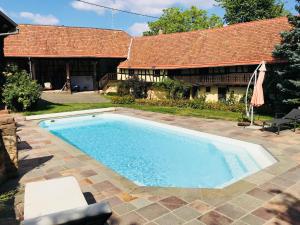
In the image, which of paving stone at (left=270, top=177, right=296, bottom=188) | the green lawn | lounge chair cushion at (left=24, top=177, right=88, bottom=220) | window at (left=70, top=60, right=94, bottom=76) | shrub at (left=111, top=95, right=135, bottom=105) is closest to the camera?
lounge chair cushion at (left=24, top=177, right=88, bottom=220)

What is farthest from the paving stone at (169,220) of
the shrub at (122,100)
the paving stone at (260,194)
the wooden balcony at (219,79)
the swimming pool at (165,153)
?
the shrub at (122,100)

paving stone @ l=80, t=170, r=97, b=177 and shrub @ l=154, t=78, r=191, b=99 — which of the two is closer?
paving stone @ l=80, t=170, r=97, b=177

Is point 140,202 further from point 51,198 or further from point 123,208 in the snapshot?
point 51,198

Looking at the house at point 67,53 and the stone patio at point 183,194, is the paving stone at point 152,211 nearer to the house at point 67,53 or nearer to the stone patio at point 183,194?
the stone patio at point 183,194

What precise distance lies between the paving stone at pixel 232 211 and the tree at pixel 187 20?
55.4m

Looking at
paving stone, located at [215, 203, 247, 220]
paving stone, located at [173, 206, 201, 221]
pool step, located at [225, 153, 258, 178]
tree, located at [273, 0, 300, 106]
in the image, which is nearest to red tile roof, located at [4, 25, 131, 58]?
tree, located at [273, 0, 300, 106]

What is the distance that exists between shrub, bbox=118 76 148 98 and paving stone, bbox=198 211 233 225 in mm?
22769

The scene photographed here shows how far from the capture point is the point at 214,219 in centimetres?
610

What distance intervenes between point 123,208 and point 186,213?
1.45 m

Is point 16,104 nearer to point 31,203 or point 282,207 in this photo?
point 31,203

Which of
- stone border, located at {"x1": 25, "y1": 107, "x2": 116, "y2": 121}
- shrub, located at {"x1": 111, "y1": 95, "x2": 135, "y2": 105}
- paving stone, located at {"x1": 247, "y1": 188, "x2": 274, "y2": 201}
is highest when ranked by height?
shrub, located at {"x1": 111, "y1": 95, "x2": 135, "y2": 105}

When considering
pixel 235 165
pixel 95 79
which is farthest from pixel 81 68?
pixel 235 165

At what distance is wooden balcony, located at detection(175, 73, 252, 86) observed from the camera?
2234cm

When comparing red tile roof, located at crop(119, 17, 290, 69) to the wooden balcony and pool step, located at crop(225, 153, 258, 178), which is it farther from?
pool step, located at crop(225, 153, 258, 178)
